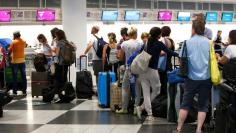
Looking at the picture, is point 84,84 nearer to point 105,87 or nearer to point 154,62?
point 105,87

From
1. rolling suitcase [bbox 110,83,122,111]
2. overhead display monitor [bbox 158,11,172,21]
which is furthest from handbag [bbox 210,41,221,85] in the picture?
overhead display monitor [bbox 158,11,172,21]

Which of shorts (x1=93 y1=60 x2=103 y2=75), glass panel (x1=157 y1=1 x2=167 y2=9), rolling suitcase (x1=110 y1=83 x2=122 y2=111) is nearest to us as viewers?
rolling suitcase (x1=110 y1=83 x2=122 y2=111)

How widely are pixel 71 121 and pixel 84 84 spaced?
2873mm

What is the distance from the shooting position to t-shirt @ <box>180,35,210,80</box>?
6.01m

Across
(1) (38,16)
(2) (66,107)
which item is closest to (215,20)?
(1) (38,16)

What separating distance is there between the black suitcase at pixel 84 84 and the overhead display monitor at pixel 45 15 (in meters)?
11.1

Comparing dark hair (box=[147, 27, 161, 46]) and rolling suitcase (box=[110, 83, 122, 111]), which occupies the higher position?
dark hair (box=[147, 27, 161, 46])

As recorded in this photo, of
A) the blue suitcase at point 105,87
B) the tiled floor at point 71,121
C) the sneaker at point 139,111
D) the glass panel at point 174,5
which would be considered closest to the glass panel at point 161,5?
the glass panel at point 174,5

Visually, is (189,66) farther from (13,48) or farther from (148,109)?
(13,48)

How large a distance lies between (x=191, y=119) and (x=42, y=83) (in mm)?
4542

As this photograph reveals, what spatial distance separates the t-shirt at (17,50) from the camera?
1127 cm

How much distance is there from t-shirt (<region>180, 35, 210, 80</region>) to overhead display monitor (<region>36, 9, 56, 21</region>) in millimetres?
16049

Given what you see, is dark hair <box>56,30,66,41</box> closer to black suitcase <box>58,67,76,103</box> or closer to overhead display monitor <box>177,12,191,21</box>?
black suitcase <box>58,67,76,103</box>

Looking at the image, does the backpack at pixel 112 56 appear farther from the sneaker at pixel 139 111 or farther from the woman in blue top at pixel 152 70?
the woman in blue top at pixel 152 70
